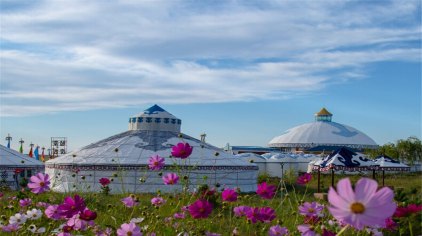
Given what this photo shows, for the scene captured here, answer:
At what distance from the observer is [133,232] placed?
2.02 meters

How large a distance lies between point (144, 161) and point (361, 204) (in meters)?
18.5

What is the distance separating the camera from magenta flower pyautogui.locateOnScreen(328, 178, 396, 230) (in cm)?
115

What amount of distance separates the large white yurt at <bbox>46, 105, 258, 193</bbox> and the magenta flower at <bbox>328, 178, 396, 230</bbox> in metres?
17.1

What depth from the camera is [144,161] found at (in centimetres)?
1948

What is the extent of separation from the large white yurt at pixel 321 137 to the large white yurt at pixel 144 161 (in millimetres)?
36082

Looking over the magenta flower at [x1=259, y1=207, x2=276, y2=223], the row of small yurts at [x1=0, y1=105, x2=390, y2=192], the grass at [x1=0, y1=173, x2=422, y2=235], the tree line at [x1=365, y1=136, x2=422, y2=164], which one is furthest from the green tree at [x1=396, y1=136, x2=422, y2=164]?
the magenta flower at [x1=259, y1=207, x2=276, y2=223]

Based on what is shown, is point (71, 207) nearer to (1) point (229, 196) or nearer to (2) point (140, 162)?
(1) point (229, 196)

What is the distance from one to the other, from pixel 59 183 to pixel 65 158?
46.0 inches

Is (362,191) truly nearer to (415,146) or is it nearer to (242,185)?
(242,185)

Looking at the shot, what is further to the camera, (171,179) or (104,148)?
(104,148)

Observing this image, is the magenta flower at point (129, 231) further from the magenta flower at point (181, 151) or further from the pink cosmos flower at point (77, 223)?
the magenta flower at point (181, 151)

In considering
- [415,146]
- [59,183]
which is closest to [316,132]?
[415,146]

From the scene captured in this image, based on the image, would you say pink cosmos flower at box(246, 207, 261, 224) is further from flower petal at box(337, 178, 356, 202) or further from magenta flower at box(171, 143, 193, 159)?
flower petal at box(337, 178, 356, 202)

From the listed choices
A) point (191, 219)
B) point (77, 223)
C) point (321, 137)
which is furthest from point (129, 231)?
point (321, 137)
